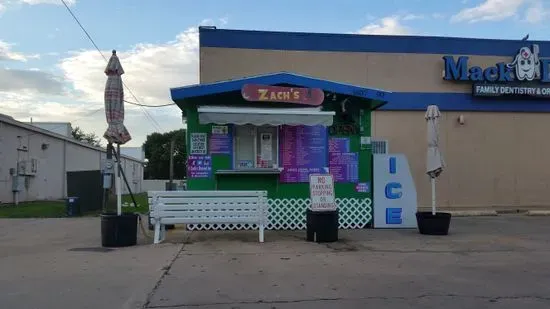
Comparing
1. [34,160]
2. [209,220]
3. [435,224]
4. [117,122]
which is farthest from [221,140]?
[34,160]

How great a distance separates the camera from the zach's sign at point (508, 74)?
→ 20.0 m

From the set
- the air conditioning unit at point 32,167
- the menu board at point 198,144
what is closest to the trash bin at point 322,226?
the menu board at point 198,144

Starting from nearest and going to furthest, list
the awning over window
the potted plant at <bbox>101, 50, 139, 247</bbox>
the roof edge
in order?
the potted plant at <bbox>101, 50, 139, 247</bbox> < the awning over window < the roof edge

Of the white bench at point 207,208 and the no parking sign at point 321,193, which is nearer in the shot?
the white bench at point 207,208

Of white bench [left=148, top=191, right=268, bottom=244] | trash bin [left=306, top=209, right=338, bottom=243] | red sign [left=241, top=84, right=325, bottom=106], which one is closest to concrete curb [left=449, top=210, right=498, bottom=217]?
red sign [left=241, top=84, right=325, bottom=106]

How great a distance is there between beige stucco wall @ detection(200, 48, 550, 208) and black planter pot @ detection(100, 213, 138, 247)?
952 cm

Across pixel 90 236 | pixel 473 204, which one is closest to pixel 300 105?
pixel 90 236

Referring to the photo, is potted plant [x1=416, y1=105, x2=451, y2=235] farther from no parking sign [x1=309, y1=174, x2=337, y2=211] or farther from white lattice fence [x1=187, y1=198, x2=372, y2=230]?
no parking sign [x1=309, y1=174, x2=337, y2=211]

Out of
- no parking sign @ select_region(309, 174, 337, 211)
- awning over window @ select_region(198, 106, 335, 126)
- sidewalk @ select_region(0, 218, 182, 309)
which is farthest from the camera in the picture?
awning over window @ select_region(198, 106, 335, 126)

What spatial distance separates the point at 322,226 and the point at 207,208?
246cm

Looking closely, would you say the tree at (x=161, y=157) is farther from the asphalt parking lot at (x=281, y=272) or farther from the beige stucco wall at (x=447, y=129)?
the asphalt parking lot at (x=281, y=272)

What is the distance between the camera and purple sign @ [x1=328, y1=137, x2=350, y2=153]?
14.2 meters

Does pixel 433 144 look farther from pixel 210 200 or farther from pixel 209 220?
pixel 209 220

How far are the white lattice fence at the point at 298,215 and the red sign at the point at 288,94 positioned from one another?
2.49 m
